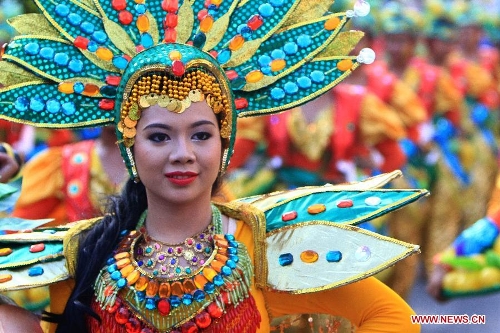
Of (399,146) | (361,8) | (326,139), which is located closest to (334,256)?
(361,8)

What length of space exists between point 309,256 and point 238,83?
535mm

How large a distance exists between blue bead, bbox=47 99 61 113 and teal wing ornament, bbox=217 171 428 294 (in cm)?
56

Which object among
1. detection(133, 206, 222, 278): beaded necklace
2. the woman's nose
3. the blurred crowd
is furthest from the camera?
the blurred crowd

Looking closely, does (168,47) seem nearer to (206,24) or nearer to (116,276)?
(206,24)

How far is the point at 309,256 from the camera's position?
3.09 m

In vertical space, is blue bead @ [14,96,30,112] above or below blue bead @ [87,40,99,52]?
below

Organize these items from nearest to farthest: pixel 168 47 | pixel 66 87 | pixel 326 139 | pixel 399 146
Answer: pixel 168 47 → pixel 66 87 → pixel 326 139 → pixel 399 146

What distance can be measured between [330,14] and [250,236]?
27.1 inches

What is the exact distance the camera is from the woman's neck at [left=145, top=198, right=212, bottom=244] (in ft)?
10.3

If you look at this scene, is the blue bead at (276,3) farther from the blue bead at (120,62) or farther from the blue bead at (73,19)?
the blue bead at (73,19)

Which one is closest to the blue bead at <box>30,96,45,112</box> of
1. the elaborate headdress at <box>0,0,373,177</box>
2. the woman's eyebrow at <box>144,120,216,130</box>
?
the elaborate headdress at <box>0,0,373,177</box>

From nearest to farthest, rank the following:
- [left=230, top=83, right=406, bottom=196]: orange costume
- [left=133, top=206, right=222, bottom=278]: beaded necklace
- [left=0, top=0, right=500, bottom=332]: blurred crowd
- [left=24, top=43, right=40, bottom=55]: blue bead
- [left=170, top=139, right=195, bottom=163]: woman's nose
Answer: [left=170, top=139, right=195, bottom=163]: woman's nose → [left=133, top=206, right=222, bottom=278]: beaded necklace → [left=24, top=43, right=40, bottom=55]: blue bead → [left=0, top=0, right=500, bottom=332]: blurred crowd → [left=230, top=83, right=406, bottom=196]: orange costume

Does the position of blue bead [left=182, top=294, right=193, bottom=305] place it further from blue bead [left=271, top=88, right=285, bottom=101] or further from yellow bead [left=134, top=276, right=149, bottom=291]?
blue bead [left=271, top=88, right=285, bottom=101]

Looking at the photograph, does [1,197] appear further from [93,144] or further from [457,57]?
[457,57]
